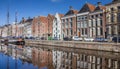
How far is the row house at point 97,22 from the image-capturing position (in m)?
53.7

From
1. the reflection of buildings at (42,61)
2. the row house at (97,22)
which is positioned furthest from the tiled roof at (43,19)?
the reflection of buildings at (42,61)

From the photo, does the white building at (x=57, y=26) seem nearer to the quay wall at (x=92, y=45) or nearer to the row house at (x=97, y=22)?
the quay wall at (x=92, y=45)

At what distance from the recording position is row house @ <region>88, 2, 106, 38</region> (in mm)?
53728

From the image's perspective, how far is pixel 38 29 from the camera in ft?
293

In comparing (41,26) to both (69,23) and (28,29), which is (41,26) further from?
(69,23)

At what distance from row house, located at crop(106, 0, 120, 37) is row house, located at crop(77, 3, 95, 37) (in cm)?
896

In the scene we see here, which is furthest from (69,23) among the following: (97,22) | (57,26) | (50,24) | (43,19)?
(43,19)

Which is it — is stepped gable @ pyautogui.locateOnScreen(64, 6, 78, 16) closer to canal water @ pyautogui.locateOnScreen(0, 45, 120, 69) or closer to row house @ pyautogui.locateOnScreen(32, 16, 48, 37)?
row house @ pyautogui.locateOnScreen(32, 16, 48, 37)

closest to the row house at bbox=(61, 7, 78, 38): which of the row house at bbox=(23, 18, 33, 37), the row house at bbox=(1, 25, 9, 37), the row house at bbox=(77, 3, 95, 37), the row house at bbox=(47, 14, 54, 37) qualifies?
the row house at bbox=(77, 3, 95, 37)

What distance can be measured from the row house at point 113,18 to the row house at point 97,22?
6.42 ft

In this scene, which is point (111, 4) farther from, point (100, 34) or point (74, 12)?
point (74, 12)

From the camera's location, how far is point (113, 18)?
165 feet

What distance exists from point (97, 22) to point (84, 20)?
21.7ft

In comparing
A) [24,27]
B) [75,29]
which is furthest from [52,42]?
[24,27]
